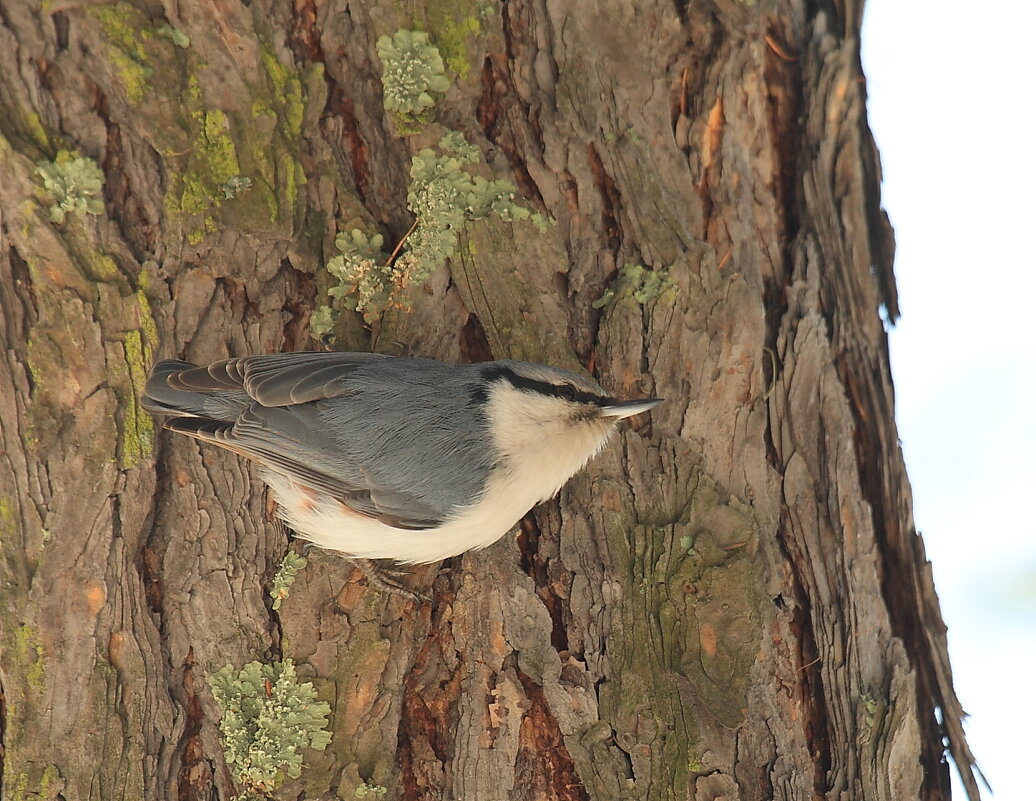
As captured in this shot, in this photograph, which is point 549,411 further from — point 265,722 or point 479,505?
point 265,722

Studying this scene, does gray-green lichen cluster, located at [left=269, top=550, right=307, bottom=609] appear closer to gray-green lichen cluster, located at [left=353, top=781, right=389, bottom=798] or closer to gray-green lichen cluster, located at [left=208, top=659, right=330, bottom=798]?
gray-green lichen cluster, located at [left=208, top=659, right=330, bottom=798]

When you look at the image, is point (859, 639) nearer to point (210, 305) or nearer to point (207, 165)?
point (210, 305)

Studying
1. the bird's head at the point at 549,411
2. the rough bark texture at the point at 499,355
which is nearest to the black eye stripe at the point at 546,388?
the bird's head at the point at 549,411

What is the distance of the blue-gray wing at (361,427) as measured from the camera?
2398 millimetres

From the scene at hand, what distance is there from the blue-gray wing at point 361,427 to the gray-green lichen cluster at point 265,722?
1.53 ft

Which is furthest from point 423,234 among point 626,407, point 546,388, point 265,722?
point 265,722

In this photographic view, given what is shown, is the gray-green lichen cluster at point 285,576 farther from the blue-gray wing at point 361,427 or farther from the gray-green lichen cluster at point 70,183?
the gray-green lichen cluster at point 70,183

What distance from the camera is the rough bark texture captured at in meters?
2.22

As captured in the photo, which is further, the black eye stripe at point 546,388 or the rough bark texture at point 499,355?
the black eye stripe at point 546,388

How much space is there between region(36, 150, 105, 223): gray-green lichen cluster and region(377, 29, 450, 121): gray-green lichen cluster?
2.52 feet

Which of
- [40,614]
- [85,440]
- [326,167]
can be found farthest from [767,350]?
[40,614]

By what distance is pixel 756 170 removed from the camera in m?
2.61

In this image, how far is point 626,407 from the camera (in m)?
2.27

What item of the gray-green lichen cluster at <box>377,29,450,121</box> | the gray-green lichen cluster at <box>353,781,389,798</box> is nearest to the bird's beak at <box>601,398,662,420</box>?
the gray-green lichen cluster at <box>377,29,450,121</box>
